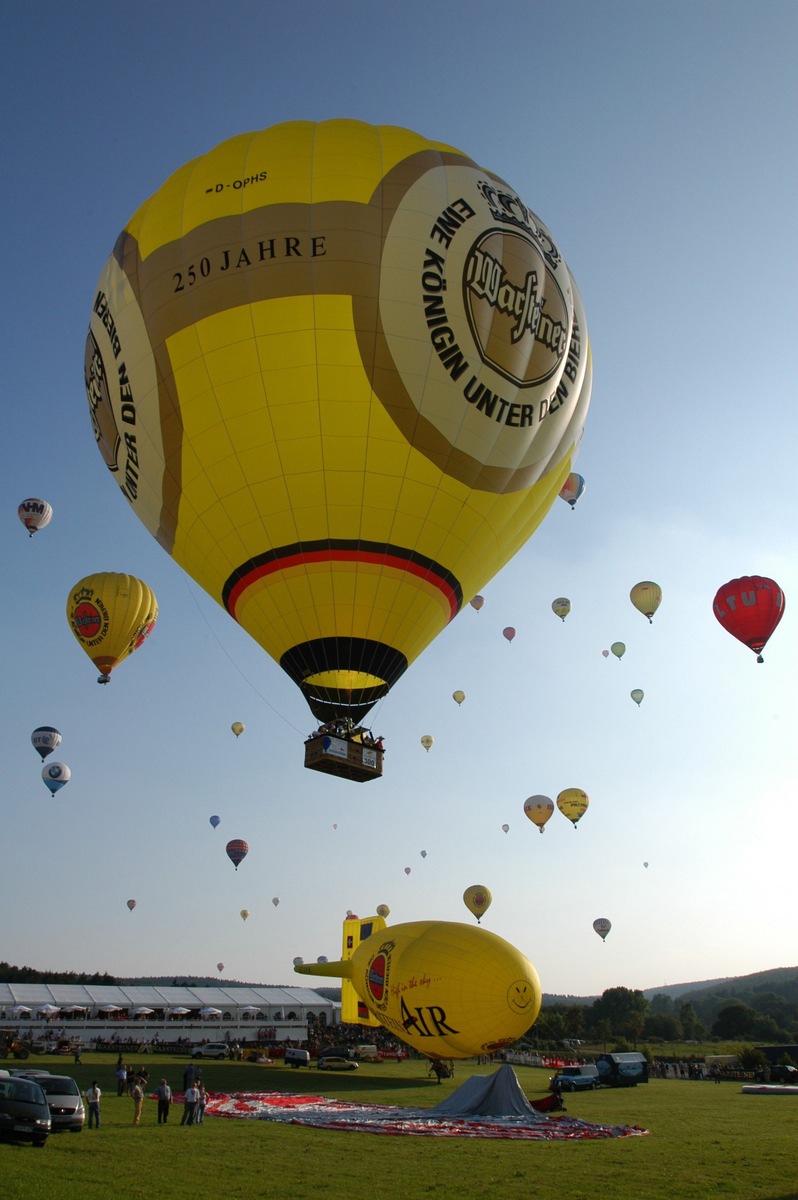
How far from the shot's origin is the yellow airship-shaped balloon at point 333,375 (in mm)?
15414

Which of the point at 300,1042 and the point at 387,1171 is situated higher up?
the point at 387,1171

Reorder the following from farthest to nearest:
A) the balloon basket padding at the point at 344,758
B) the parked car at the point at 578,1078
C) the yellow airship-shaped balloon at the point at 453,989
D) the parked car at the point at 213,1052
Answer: the parked car at the point at 213,1052 < the parked car at the point at 578,1078 < the yellow airship-shaped balloon at the point at 453,989 < the balloon basket padding at the point at 344,758

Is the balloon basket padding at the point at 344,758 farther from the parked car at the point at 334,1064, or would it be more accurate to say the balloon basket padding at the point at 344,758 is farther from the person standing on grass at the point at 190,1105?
the parked car at the point at 334,1064

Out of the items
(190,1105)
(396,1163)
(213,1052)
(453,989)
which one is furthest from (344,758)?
(213,1052)

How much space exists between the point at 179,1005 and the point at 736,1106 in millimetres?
36493

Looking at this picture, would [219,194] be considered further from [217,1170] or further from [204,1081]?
[204,1081]

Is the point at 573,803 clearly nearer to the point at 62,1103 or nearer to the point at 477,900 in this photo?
the point at 477,900

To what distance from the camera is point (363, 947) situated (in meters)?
22.4

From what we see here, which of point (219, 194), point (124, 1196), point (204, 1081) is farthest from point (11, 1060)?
point (219, 194)

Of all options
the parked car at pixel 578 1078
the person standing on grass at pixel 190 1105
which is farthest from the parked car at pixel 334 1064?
the person standing on grass at pixel 190 1105

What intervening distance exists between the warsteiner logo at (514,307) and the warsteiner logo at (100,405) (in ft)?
25.3

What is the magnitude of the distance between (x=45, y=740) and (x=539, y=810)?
2274 cm

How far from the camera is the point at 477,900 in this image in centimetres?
4138

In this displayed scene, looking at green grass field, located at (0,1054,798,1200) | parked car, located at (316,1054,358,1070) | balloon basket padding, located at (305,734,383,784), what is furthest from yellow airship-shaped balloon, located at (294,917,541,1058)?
parked car, located at (316,1054,358,1070)
